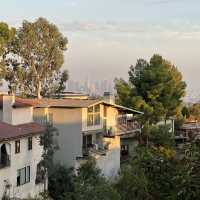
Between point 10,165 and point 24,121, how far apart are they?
6125 mm

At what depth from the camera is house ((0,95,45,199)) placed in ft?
103

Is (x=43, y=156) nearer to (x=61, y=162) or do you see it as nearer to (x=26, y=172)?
(x=26, y=172)

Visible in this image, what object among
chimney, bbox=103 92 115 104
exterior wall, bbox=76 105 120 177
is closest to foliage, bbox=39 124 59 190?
exterior wall, bbox=76 105 120 177

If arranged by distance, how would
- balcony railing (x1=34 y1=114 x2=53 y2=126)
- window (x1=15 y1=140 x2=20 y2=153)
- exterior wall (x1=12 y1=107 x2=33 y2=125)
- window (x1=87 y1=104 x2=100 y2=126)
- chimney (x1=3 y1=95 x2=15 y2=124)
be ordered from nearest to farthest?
window (x1=15 y1=140 x2=20 y2=153)
chimney (x1=3 y1=95 x2=15 y2=124)
exterior wall (x1=12 y1=107 x2=33 y2=125)
balcony railing (x1=34 y1=114 x2=53 y2=126)
window (x1=87 y1=104 x2=100 y2=126)

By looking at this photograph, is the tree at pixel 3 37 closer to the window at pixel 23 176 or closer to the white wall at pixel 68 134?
the white wall at pixel 68 134

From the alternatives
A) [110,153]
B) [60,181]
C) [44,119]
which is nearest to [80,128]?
[44,119]

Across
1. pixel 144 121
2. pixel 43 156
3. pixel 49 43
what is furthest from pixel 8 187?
pixel 49 43

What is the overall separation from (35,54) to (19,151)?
27220 mm

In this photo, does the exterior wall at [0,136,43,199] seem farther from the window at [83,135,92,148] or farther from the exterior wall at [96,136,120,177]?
the exterior wall at [96,136,120,177]

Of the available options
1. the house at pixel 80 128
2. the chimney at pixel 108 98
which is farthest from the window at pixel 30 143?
the chimney at pixel 108 98

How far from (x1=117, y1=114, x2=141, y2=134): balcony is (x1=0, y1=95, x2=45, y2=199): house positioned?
526 inches

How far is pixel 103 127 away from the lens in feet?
149

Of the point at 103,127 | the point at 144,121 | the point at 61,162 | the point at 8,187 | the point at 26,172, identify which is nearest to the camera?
the point at 8,187

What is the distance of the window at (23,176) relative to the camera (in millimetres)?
32969
